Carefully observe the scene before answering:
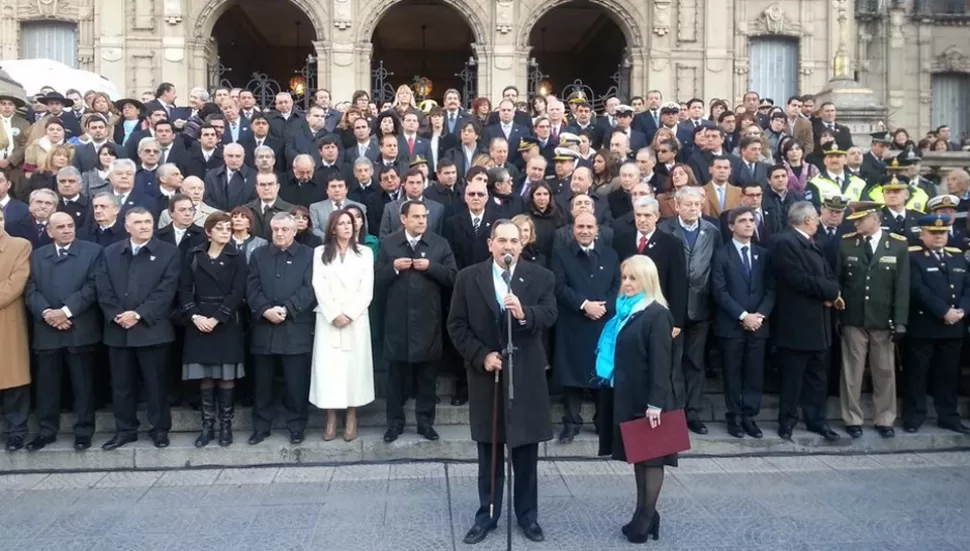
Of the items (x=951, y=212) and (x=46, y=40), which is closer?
(x=951, y=212)

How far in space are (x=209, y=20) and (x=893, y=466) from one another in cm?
1886

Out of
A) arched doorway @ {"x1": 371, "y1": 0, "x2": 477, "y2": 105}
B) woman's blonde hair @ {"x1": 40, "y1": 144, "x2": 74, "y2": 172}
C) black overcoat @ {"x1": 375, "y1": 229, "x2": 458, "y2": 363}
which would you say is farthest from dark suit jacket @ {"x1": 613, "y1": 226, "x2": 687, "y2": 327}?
arched doorway @ {"x1": 371, "y1": 0, "x2": 477, "y2": 105}

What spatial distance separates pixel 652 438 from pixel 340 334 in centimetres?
322

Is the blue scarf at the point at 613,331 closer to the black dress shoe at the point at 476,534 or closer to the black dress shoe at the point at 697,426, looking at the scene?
the black dress shoe at the point at 476,534

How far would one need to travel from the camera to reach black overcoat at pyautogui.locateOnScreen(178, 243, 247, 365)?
7.78 meters

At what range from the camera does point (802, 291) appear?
26.6 ft

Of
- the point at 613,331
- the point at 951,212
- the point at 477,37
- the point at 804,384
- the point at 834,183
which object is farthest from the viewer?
the point at 477,37

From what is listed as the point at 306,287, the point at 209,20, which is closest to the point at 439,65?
the point at 209,20

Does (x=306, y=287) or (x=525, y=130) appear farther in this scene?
(x=525, y=130)

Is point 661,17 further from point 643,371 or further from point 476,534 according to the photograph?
point 476,534

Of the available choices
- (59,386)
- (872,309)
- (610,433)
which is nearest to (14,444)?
(59,386)

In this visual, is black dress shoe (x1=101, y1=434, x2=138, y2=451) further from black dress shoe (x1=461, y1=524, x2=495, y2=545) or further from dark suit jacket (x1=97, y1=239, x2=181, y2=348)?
black dress shoe (x1=461, y1=524, x2=495, y2=545)

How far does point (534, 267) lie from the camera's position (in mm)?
6250

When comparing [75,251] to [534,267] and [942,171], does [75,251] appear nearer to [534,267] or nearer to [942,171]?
[534,267]
